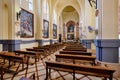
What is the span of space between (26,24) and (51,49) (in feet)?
10.3

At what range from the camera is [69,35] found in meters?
34.1

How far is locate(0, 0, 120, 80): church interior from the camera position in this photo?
3.87 metres

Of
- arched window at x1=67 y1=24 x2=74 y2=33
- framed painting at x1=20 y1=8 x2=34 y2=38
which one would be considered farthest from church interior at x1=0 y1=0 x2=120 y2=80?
arched window at x1=67 y1=24 x2=74 y2=33

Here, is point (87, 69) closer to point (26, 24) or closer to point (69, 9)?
point (26, 24)

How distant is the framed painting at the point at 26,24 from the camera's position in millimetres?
11214

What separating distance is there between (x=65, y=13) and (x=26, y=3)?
21105mm

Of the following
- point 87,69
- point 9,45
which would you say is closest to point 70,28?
point 9,45

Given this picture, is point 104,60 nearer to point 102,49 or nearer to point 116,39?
point 102,49

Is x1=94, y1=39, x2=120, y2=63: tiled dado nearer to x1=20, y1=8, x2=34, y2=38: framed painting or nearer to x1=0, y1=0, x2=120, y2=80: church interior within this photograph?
x1=0, y1=0, x2=120, y2=80: church interior

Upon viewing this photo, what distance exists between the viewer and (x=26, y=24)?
1200 cm

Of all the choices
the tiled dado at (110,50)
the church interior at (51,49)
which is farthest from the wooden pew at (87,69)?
the tiled dado at (110,50)

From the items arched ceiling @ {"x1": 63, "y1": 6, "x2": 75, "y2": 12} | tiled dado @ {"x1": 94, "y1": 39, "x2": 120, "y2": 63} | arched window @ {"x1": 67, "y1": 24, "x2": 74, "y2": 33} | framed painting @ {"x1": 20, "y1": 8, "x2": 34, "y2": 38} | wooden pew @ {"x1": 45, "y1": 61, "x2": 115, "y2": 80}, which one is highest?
arched ceiling @ {"x1": 63, "y1": 6, "x2": 75, "y2": 12}

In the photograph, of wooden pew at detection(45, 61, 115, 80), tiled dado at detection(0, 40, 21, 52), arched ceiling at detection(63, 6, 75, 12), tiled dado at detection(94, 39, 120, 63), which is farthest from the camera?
arched ceiling at detection(63, 6, 75, 12)

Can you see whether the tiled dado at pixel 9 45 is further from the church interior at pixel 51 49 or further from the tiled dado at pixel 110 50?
the tiled dado at pixel 110 50
